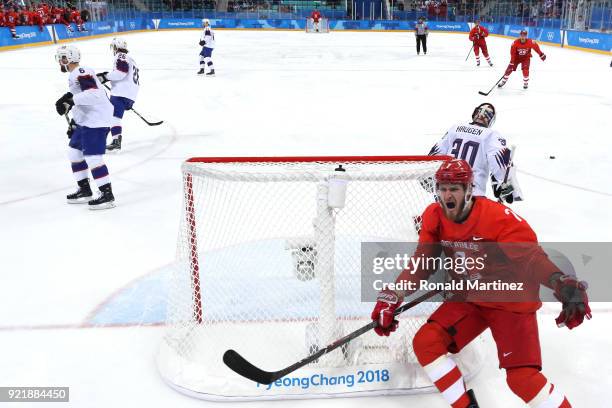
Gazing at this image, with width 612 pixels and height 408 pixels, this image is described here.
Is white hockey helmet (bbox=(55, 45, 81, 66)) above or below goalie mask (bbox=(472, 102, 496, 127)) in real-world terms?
above

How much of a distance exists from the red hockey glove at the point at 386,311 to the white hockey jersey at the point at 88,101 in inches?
131

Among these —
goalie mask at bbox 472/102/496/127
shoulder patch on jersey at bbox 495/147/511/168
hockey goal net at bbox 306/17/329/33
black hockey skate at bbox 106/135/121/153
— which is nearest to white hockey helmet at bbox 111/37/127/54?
black hockey skate at bbox 106/135/121/153

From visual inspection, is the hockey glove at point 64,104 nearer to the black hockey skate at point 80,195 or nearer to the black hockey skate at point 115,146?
the black hockey skate at point 80,195

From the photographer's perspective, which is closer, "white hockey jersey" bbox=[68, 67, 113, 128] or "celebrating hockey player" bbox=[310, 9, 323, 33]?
"white hockey jersey" bbox=[68, 67, 113, 128]

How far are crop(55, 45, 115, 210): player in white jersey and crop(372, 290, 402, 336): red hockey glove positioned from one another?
3.32 metres

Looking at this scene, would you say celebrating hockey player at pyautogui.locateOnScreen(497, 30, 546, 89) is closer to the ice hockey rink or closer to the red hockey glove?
the ice hockey rink

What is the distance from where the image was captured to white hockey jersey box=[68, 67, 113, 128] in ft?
15.0

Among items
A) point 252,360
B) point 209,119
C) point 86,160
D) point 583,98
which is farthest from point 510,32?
point 252,360

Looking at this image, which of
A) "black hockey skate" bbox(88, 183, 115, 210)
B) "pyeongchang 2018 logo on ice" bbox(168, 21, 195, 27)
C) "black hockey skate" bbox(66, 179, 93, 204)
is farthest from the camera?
"pyeongchang 2018 logo on ice" bbox(168, 21, 195, 27)

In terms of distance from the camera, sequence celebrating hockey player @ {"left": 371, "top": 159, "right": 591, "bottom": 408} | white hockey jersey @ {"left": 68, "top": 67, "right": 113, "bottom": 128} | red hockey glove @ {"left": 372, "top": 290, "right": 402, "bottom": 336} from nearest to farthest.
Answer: celebrating hockey player @ {"left": 371, "top": 159, "right": 591, "bottom": 408} → red hockey glove @ {"left": 372, "top": 290, "right": 402, "bottom": 336} → white hockey jersey @ {"left": 68, "top": 67, "right": 113, "bottom": 128}

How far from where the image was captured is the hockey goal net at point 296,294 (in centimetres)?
243

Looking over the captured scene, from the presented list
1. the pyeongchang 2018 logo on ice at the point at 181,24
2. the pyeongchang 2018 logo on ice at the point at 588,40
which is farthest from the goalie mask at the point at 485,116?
the pyeongchang 2018 logo on ice at the point at 181,24

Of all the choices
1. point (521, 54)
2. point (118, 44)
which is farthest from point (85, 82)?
point (521, 54)

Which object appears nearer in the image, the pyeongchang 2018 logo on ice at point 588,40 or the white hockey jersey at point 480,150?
the white hockey jersey at point 480,150
